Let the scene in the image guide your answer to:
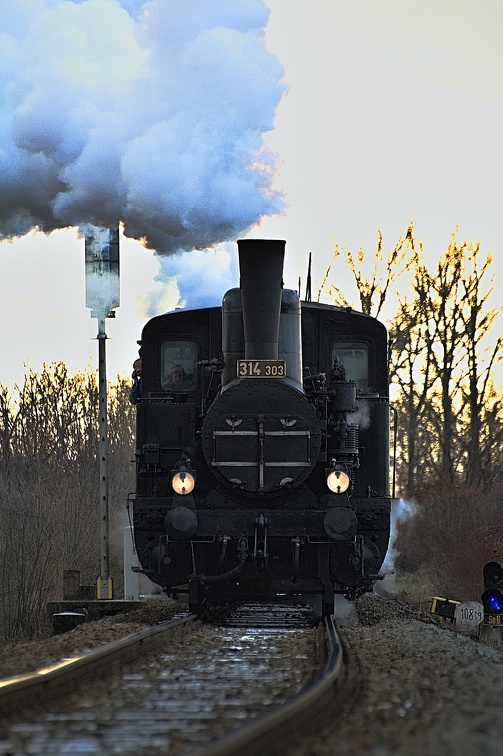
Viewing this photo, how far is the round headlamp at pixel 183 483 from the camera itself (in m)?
12.0

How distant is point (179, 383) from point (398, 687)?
23.2ft

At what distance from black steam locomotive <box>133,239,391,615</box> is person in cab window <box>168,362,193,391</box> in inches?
Answer: 5.7

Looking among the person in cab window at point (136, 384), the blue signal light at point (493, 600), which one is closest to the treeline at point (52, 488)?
the person in cab window at point (136, 384)

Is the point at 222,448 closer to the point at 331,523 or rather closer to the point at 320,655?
the point at 331,523

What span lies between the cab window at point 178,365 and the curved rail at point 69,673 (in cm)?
447

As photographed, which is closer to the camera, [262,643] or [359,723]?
[359,723]

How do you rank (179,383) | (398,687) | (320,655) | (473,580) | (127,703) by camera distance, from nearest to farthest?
(127,703)
(398,687)
(320,655)
(179,383)
(473,580)

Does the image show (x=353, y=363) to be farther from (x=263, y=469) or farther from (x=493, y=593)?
(x=493, y=593)

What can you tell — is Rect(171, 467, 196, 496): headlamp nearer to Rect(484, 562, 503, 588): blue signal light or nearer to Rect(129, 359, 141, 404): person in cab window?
Rect(129, 359, 141, 404): person in cab window

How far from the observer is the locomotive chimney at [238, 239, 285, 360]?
38.5 feet

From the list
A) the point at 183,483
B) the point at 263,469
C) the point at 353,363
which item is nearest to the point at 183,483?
the point at 183,483

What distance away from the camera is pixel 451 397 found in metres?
36.1

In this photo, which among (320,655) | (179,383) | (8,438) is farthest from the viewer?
(8,438)

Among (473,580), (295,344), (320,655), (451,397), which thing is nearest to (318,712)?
(320,655)
